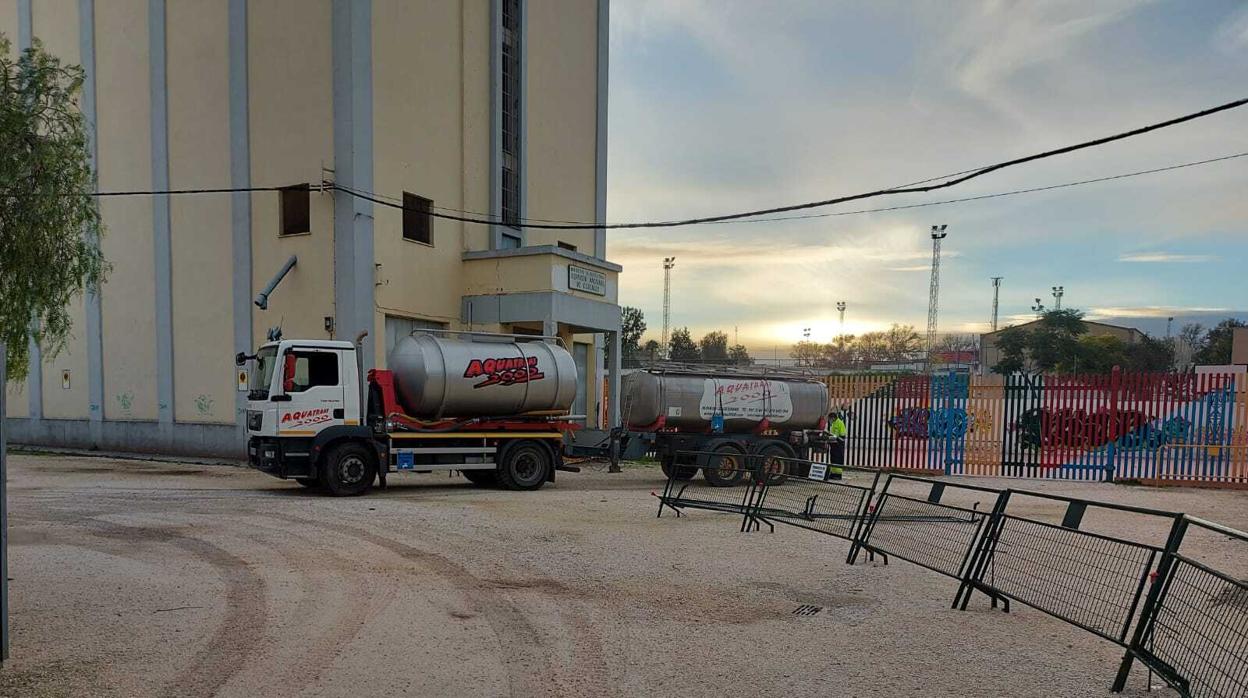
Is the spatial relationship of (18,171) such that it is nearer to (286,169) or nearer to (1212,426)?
(286,169)

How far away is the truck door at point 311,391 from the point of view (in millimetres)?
14234

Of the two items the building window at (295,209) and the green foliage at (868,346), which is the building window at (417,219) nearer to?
the building window at (295,209)

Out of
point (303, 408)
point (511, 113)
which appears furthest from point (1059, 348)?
point (303, 408)

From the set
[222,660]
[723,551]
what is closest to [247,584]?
[222,660]

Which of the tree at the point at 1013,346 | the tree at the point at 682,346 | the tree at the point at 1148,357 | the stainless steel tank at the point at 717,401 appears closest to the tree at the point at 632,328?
the tree at the point at 682,346

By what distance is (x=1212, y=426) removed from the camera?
18.3m

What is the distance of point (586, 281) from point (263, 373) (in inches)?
462

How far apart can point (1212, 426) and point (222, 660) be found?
2031 centimetres

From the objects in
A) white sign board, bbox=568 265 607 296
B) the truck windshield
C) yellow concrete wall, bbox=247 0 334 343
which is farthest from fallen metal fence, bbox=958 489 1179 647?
yellow concrete wall, bbox=247 0 334 343

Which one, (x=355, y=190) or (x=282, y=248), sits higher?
(x=355, y=190)

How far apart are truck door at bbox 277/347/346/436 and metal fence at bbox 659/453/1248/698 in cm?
734

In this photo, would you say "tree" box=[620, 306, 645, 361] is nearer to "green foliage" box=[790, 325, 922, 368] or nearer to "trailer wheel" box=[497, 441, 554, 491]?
"green foliage" box=[790, 325, 922, 368]

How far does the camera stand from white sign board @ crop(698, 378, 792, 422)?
17.8 metres

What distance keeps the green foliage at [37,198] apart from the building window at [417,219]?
7.73 metres
